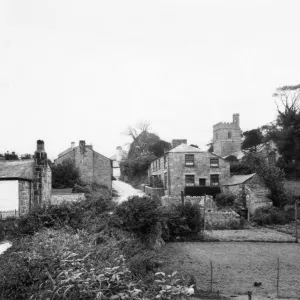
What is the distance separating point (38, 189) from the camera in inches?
857

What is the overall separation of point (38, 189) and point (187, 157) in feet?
63.6

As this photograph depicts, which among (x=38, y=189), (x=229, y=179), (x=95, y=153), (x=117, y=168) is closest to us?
(x=38, y=189)

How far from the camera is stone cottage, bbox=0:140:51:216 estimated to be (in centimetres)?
2114

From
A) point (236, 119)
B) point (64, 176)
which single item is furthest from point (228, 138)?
point (64, 176)

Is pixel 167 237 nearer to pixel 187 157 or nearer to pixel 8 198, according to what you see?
pixel 8 198

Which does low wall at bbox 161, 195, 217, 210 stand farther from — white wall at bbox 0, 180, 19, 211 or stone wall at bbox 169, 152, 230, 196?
white wall at bbox 0, 180, 19, 211

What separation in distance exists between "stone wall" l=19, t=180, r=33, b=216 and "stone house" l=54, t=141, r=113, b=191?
57.0 feet

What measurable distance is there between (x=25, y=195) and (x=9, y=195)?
1.00 m

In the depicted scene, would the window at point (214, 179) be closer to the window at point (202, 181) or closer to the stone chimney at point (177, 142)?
the window at point (202, 181)

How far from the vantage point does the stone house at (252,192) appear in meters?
29.9

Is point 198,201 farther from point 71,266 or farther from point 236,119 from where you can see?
point 236,119

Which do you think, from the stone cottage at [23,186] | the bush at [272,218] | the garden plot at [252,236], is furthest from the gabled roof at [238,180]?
the stone cottage at [23,186]

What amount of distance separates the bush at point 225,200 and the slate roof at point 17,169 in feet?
58.1

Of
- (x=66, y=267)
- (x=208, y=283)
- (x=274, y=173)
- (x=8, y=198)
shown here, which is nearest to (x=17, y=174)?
(x=8, y=198)
